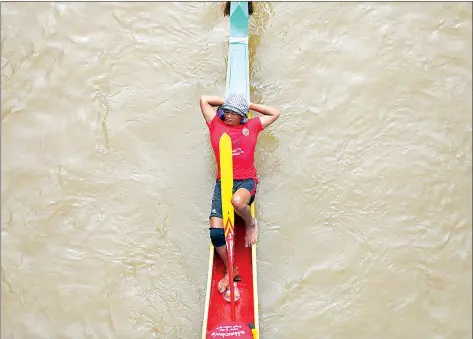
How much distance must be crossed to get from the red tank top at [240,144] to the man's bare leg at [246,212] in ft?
0.57

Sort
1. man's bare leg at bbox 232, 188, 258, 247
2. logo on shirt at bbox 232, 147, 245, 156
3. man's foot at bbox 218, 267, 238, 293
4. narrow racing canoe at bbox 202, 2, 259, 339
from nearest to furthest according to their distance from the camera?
narrow racing canoe at bbox 202, 2, 259, 339 < man's bare leg at bbox 232, 188, 258, 247 < man's foot at bbox 218, 267, 238, 293 < logo on shirt at bbox 232, 147, 245, 156

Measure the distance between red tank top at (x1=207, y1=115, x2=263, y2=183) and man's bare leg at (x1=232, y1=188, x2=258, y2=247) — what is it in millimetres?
173

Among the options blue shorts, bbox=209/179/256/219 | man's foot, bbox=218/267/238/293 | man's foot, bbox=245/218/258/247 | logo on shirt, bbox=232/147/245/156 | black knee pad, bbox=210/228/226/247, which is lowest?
man's foot, bbox=218/267/238/293

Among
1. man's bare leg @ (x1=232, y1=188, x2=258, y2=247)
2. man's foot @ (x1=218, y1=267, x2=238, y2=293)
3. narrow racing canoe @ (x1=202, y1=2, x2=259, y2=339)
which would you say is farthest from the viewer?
man's foot @ (x1=218, y1=267, x2=238, y2=293)

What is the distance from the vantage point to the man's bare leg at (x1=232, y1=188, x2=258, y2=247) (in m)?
4.34

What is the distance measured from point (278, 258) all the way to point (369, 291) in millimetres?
697

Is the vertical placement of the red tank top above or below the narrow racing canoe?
above

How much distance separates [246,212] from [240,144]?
48 centimetres

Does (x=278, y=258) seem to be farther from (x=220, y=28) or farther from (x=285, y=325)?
(x=220, y=28)

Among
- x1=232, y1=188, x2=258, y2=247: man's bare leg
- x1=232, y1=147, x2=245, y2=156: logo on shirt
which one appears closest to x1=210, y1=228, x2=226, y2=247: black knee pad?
x1=232, y1=188, x2=258, y2=247: man's bare leg

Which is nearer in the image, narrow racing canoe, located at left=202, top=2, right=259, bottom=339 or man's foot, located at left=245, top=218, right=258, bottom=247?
narrow racing canoe, located at left=202, top=2, right=259, bottom=339

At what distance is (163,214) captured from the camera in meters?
5.07

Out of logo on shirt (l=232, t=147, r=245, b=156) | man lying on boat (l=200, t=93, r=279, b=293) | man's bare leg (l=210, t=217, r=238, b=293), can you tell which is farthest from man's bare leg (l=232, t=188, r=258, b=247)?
logo on shirt (l=232, t=147, r=245, b=156)

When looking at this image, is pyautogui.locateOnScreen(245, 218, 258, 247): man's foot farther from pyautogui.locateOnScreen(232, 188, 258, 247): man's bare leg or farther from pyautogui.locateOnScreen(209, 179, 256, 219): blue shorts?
pyautogui.locateOnScreen(209, 179, 256, 219): blue shorts
